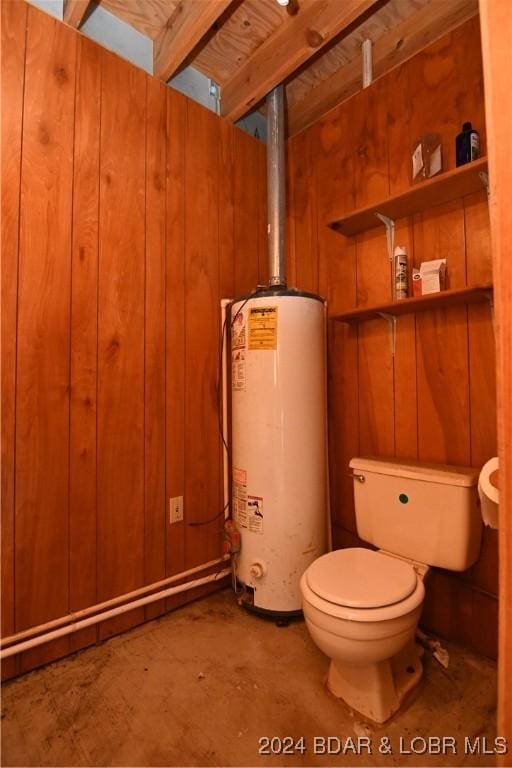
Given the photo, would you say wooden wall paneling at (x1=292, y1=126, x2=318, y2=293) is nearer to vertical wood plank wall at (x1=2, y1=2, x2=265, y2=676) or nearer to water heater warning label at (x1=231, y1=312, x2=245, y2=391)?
vertical wood plank wall at (x1=2, y1=2, x2=265, y2=676)

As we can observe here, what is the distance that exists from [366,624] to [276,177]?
1.99m

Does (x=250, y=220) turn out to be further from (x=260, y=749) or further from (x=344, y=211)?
(x=260, y=749)

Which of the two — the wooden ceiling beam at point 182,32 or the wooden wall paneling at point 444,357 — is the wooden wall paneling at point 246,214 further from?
the wooden wall paneling at point 444,357

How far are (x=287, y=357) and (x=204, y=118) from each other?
1320mm

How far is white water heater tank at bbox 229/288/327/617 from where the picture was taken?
1633 mm

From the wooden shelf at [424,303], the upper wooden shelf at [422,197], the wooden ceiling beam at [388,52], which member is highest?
the wooden ceiling beam at [388,52]

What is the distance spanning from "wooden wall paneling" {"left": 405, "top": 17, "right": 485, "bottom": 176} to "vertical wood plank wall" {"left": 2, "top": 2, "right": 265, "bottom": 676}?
0.94 metres

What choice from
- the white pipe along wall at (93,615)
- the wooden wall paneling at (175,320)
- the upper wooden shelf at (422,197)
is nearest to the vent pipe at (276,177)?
the upper wooden shelf at (422,197)

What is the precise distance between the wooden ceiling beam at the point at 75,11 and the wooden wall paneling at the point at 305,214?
1.14 m

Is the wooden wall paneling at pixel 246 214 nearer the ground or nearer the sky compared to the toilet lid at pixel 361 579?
nearer the sky

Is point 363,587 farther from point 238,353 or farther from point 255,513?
point 238,353

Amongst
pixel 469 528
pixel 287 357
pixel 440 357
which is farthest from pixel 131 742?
pixel 440 357

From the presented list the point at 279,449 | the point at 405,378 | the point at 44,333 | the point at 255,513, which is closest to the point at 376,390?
the point at 405,378

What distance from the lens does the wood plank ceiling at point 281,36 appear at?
153 cm
